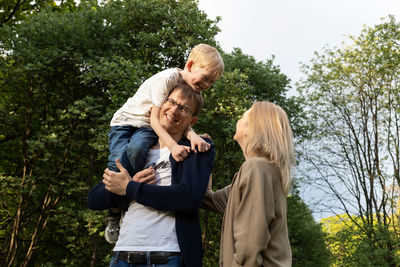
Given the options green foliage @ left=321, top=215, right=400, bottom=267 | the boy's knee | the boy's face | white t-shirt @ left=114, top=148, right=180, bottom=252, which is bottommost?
green foliage @ left=321, top=215, right=400, bottom=267

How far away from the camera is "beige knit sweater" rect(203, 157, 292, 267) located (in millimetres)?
2023

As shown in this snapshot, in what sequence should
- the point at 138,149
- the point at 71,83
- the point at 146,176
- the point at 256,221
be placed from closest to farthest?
the point at 256,221
the point at 146,176
the point at 138,149
the point at 71,83

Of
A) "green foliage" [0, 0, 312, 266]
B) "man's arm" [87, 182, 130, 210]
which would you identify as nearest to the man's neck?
"man's arm" [87, 182, 130, 210]

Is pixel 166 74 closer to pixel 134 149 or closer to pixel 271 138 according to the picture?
pixel 134 149

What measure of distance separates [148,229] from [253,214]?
60 cm

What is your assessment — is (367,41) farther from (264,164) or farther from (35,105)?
(264,164)

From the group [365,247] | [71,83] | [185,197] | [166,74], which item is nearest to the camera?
[185,197]

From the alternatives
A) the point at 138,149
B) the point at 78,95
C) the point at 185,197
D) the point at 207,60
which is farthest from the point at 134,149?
→ the point at 78,95

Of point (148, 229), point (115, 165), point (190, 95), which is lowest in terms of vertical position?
point (148, 229)

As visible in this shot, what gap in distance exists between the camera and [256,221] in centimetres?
203

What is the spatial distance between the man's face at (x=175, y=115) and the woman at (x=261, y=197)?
1.34ft

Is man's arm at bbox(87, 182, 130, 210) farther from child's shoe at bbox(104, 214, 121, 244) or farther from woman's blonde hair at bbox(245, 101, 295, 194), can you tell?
woman's blonde hair at bbox(245, 101, 295, 194)

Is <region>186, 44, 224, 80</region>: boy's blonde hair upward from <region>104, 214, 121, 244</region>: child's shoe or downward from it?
upward

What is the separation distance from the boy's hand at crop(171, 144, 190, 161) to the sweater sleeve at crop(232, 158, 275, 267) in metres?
0.36
